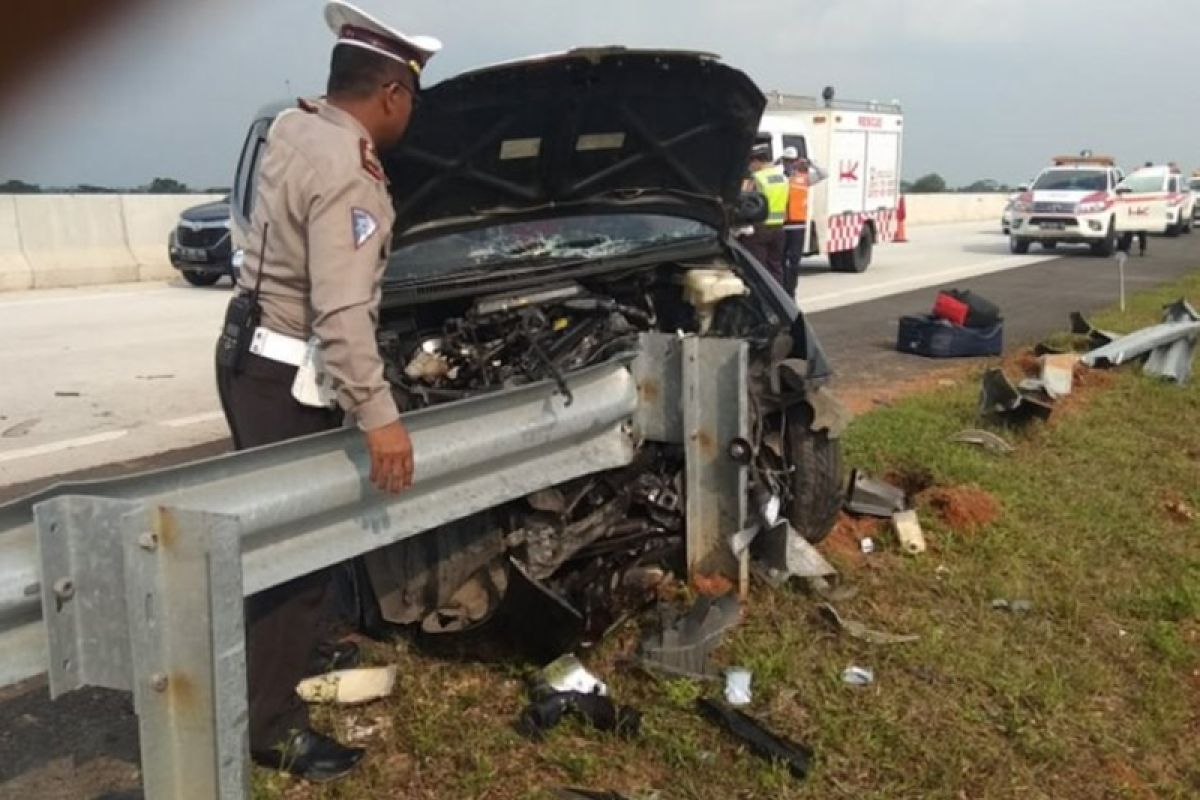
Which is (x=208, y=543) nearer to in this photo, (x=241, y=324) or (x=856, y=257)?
(x=241, y=324)

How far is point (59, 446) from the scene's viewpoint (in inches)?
269

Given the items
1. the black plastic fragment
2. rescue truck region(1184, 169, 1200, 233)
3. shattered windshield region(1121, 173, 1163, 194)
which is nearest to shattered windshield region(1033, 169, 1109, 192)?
shattered windshield region(1121, 173, 1163, 194)

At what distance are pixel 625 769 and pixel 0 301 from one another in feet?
47.3

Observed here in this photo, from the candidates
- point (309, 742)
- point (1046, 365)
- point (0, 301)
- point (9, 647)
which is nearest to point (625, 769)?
point (309, 742)

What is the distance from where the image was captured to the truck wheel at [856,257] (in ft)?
66.5

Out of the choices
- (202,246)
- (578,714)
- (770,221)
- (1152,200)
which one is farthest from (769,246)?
(1152,200)

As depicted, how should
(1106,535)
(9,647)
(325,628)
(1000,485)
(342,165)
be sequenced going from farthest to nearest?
1. (1000,485)
2. (1106,535)
3. (325,628)
4. (342,165)
5. (9,647)

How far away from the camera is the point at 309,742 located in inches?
124

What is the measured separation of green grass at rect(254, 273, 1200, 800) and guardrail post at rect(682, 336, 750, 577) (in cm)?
39

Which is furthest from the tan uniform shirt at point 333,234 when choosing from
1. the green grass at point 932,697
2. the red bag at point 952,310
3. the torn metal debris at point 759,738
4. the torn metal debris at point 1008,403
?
the red bag at point 952,310

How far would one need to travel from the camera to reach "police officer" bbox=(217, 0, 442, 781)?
2740 mm

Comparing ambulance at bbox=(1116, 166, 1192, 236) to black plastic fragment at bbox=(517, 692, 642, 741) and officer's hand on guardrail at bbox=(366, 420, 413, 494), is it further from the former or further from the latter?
officer's hand on guardrail at bbox=(366, 420, 413, 494)

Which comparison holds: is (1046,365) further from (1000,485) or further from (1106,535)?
(1106,535)

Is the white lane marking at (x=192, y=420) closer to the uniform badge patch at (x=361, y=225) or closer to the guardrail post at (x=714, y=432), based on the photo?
the guardrail post at (x=714, y=432)
